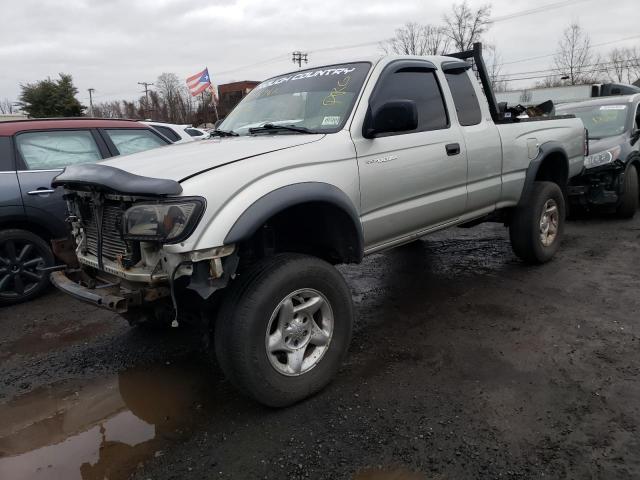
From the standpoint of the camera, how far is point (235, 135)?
3764 millimetres

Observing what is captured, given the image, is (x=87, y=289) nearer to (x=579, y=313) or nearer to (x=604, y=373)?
(x=604, y=373)

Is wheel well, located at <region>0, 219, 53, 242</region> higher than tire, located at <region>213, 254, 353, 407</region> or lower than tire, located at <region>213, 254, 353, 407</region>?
higher

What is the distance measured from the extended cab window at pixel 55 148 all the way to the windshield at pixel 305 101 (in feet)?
6.85

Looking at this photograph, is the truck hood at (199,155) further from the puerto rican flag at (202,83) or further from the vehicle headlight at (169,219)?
the puerto rican flag at (202,83)

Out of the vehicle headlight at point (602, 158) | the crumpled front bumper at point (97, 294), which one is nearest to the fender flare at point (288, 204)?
the crumpled front bumper at point (97, 294)

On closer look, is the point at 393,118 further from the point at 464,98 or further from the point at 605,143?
the point at 605,143

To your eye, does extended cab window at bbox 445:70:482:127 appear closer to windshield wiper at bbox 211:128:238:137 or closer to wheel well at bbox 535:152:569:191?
wheel well at bbox 535:152:569:191

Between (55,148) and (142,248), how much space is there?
130 inches

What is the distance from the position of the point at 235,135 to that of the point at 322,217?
1055 millimetres

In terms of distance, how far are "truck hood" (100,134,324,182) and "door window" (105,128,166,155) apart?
100 inches

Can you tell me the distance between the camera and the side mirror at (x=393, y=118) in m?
3.22

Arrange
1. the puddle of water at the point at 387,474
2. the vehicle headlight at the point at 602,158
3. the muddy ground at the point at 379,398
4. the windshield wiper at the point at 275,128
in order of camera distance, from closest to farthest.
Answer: the puddle of water at the point at 387,474 < the muddy ground at the point at 379,398 < the windshield wiper at the point at 275,128 < the vehicle headlight at the point at 602,158

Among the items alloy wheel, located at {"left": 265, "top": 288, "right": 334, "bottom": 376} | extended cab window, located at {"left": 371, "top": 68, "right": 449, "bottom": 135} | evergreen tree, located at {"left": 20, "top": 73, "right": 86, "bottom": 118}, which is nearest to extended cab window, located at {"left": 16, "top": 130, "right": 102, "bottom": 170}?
extended cab window, located at {"left": 371, "top": 68, "right": 449, "bottom": 135}

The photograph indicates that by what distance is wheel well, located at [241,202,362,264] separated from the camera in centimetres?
310
